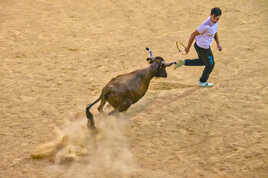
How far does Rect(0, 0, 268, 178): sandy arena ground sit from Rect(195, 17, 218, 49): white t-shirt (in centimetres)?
100

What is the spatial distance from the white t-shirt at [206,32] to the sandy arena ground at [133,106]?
3.27ft

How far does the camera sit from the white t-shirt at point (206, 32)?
7.01m

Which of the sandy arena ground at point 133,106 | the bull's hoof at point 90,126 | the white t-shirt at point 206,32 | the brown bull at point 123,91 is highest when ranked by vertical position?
the white t-shirt at point 206,32

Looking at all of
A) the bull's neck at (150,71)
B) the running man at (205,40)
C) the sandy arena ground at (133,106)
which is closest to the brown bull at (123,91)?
the bull's neck at (150,71)

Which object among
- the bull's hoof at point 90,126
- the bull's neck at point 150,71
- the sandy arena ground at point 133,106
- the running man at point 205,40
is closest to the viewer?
the sandy arena ground at point 133,106

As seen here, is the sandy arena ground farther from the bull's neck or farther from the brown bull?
the bull's neck

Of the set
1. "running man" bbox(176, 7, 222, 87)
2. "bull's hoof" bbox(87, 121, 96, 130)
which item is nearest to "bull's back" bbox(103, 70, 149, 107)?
"bull's hoof" bbox(87, 121, 96, 130)

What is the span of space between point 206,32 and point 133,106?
204cm

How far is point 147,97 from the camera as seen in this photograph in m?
7.23

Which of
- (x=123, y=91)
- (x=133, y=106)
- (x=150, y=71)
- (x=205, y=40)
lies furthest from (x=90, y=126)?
(x=205, y=40)

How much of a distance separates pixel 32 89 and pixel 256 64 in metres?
5.28

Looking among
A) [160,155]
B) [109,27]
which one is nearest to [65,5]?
[109,27]

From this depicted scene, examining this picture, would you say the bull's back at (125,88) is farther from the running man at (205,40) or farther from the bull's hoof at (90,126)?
the running man at (205,40)

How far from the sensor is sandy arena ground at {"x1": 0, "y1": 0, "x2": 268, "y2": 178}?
528 centimetres
